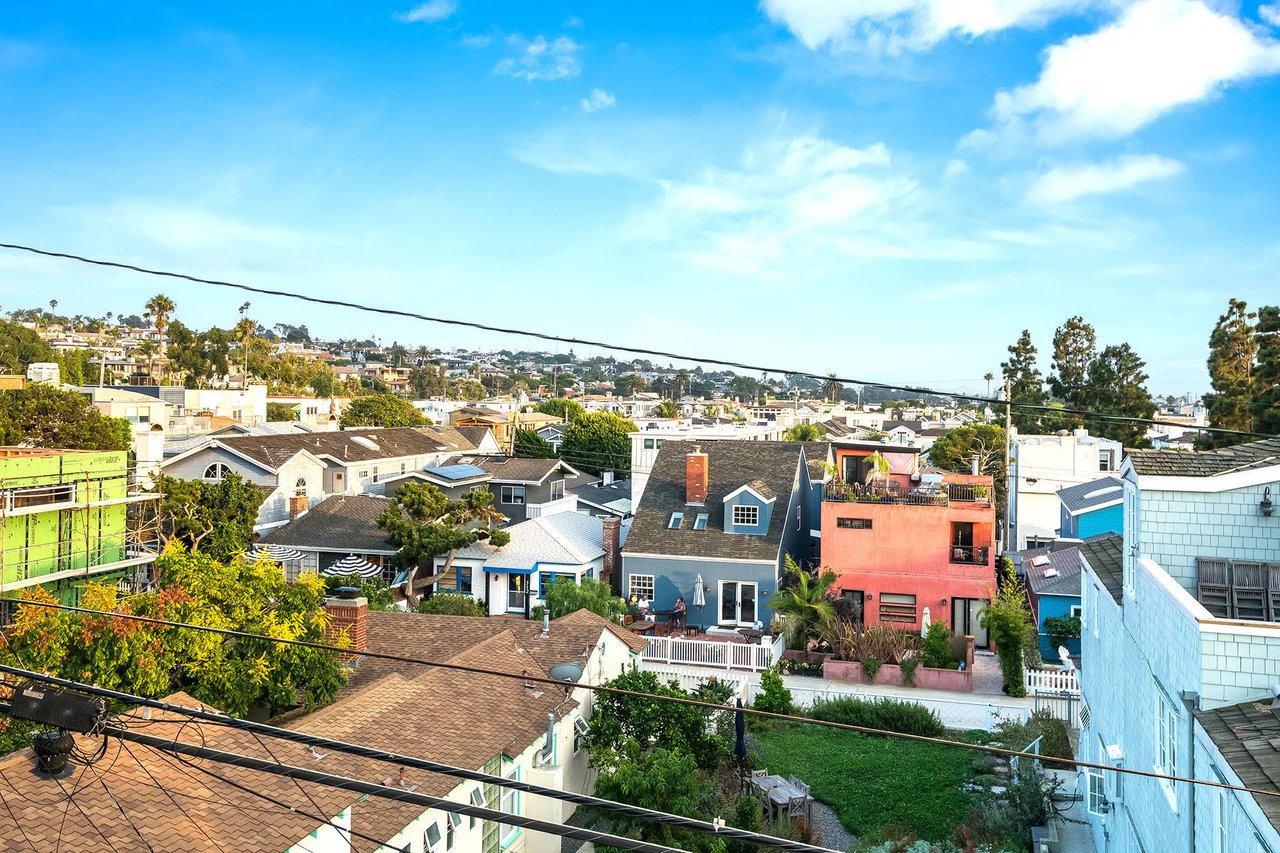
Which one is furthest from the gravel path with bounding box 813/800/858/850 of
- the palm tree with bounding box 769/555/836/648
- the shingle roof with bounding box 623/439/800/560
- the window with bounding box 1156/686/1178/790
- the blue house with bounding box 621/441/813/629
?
the shingle roof with bounding box 623/439/800/560

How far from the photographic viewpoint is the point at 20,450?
29281mm

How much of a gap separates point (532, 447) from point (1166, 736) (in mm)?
58909

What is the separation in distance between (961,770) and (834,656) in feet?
24.7

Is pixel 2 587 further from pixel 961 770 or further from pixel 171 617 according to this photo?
pixel 961 770

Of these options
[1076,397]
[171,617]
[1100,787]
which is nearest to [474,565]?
[171,617]

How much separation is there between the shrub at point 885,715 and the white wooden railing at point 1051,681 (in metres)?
3.44

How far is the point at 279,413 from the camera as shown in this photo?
275ft

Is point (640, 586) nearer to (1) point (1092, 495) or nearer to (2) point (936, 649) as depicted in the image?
(2) point (936, 649)

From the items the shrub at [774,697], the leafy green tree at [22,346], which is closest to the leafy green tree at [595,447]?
the shrub at [774,697]

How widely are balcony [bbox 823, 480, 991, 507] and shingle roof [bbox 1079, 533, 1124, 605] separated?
10.7m

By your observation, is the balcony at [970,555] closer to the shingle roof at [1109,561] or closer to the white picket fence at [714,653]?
the white picket fence at [714,653]

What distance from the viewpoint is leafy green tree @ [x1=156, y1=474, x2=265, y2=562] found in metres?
31.7

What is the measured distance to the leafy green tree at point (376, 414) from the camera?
81312mm

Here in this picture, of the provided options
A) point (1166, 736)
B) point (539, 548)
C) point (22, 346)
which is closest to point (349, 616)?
point (1166, 736)
